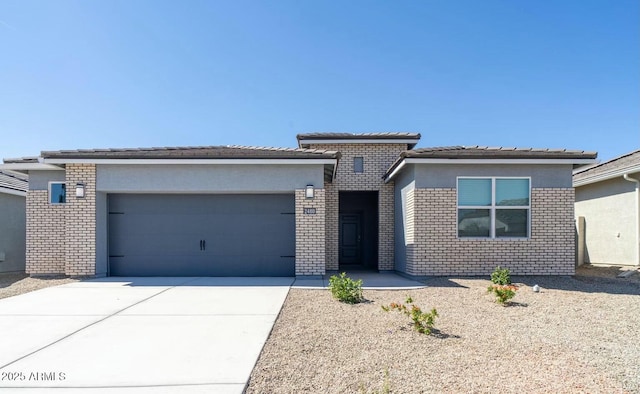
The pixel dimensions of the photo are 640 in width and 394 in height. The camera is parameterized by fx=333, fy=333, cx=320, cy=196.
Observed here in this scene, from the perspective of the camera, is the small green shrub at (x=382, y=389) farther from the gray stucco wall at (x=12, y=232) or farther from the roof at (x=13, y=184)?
the gray stucco wall at (x=12, y=232)

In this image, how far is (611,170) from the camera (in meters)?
11.1

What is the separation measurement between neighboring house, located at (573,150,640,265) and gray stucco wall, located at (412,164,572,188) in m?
3.53

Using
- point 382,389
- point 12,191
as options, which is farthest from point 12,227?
point 382,389

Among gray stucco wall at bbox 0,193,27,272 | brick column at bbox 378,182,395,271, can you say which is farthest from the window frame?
gray stucco wall at bbox 0,193,27,272

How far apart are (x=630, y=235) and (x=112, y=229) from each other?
15849 mm

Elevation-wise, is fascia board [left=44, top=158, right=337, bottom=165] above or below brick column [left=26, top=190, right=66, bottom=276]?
above

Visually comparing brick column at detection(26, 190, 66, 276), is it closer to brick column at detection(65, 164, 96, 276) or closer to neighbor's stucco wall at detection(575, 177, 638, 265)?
brick column at detection(65, 164, 96, 276)

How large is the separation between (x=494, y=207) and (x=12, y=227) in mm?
A: 15646

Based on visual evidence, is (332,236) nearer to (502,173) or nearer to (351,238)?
(351,238)

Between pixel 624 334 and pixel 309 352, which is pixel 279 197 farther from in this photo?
pixel 624 334

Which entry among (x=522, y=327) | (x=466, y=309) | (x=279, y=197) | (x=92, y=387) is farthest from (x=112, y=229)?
(x=522, y=327)

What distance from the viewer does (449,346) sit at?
13.1 ft

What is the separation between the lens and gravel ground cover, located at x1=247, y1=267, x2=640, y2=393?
312 centimetres

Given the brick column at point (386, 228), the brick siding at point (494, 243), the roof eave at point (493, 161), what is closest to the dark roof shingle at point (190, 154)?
the roof eave at point (493, 161)
